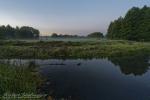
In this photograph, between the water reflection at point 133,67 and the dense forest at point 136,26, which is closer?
the water reflection at point 133,67

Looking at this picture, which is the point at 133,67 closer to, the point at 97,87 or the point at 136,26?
the point at 97,87

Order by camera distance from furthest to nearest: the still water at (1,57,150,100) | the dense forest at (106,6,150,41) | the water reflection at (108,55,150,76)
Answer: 1. the dense forest at (106,6,150,41)
2. the water reflection at (108,55,150,76)
3. the still water at (1,57,150,100)

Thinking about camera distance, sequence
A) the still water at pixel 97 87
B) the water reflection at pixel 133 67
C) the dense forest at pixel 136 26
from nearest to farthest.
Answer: the still water at pixel 97 87 < the water reflection at pixel 133 67 < the dense forest at pixel 136 26

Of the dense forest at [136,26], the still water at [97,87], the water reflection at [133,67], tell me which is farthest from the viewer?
the dense forest at [136,26]

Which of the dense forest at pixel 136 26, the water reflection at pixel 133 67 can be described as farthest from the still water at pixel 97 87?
the dense forest at pixel 136 26

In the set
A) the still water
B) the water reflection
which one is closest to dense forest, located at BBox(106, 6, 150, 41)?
the water reflection

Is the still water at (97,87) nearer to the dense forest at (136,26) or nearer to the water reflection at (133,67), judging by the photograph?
the water reflection at (133,67)

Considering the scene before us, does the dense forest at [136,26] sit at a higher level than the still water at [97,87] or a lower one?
higher

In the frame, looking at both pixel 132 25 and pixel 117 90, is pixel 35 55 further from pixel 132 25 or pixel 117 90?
pixel 132 25

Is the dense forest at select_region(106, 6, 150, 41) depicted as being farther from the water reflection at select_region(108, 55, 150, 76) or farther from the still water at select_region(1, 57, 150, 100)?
the still water at select_region(1, 57, 150, 100)

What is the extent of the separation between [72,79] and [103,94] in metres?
5.09

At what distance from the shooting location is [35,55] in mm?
36250

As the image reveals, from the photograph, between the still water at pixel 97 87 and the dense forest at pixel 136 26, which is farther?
the dense forest at pixel 136 26

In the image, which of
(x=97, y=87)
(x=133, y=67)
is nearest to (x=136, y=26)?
(x=133, y=67)
